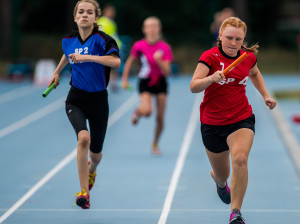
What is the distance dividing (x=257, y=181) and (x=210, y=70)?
11.2ft

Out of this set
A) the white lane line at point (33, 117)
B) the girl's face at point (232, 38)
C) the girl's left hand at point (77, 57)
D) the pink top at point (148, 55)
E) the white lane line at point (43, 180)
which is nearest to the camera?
the girl's face at point (232, 38)

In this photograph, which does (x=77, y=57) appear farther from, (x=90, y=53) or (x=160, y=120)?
(x=160, y=120)

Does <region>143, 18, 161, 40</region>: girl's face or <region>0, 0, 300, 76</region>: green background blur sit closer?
<region>143, 18, 161, 40</region>: girl's face

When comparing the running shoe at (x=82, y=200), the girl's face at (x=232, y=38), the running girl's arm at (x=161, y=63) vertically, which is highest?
the girl's face at (x=232, y=38)

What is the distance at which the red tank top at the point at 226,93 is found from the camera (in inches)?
284

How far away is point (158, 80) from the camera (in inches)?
489

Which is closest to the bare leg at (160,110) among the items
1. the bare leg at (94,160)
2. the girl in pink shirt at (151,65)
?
the girl in pink shirt at (151,65)

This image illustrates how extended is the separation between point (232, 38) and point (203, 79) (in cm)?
55

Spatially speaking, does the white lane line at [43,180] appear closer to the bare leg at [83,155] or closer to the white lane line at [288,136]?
the bare leg at [83,155]

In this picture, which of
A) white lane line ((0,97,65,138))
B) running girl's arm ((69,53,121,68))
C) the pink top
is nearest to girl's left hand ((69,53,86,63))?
running girl's arm ((69,53,121,68))

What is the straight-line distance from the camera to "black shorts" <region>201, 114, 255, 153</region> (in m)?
7.34

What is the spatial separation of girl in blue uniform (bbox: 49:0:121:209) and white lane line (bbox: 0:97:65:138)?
276 inches

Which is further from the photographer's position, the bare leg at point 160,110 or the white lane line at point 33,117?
the white lane line at point 33,117

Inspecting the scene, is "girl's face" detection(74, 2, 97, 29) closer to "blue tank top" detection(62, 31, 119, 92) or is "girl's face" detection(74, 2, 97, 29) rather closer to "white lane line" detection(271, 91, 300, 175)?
"blue tank top" detection(62, 31, 119, 92)
